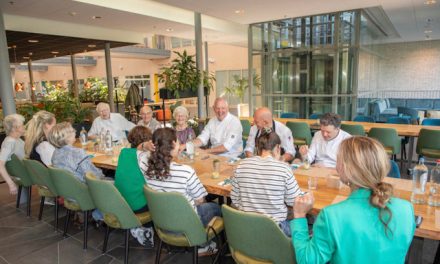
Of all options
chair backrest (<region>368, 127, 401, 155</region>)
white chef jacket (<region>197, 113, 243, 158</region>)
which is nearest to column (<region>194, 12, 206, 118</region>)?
white chef jacket (<region>197, 113, 243, 158</region>)

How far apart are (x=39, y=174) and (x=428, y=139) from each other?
5193 millimetres

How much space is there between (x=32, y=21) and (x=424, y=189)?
8.53 m

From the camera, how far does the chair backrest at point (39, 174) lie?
322 cm

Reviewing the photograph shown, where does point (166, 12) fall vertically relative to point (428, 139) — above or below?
above

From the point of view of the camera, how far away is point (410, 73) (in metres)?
13.2

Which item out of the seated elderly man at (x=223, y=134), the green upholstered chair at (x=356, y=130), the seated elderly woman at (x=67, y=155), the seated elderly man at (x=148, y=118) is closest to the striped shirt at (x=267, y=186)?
the seated elderly woman at (x=67, y=155)

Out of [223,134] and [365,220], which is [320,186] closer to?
[365,220]

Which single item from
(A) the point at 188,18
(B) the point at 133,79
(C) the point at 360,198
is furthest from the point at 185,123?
(B) the point at 133,79

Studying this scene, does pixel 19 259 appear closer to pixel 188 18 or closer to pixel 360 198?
pixel 360 198

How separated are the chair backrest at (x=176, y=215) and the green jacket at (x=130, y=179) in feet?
1.48

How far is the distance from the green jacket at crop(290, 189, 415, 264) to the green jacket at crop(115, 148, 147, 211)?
1.70 m

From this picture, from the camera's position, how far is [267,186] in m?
1.98

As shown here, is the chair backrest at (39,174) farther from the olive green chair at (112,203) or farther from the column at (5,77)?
the column at (5,77)

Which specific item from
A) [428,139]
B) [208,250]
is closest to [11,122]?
[208,250]
